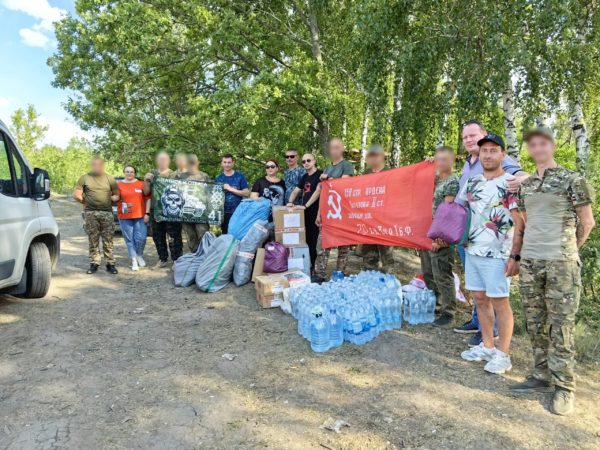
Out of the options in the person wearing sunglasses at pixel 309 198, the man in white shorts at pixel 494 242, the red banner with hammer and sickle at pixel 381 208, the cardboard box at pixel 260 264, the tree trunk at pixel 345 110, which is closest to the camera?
the man in white shorts at pixel 494 242

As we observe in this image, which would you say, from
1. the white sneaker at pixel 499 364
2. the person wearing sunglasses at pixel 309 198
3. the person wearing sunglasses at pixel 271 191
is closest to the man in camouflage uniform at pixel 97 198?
the person wearing sunglasses at pixel 271 191

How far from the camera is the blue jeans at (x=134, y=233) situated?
7449mm

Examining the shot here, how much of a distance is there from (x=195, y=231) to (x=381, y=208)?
3587mm

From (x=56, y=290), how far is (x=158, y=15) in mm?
7475

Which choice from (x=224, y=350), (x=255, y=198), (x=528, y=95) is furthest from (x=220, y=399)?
(x=528, y=95)

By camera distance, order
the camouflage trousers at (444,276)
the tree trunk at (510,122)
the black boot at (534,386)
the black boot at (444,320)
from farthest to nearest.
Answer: the tree trunk at (510,122), the black boot at (444,320), the camouflage trousers at (444,276), the black boot at (534,386)

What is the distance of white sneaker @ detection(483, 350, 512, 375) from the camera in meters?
3.60

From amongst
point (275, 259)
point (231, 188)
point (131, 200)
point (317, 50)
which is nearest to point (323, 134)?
point (317, 50)

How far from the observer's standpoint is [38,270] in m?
5.69

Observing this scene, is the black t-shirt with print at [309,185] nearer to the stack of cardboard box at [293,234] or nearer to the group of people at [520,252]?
the stack of cardboard box at [293,234]

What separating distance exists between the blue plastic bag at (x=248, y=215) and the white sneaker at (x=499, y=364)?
13.3 ft

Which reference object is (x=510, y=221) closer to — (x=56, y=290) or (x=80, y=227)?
(x=56, y=290)

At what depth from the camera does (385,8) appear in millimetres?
6457

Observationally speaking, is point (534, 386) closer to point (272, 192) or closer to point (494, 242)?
point (494, 242)
